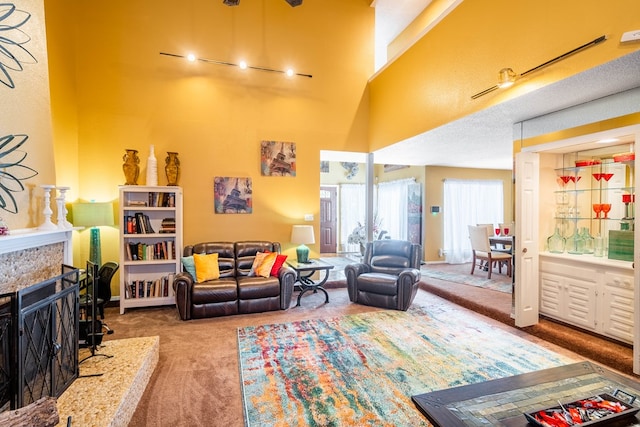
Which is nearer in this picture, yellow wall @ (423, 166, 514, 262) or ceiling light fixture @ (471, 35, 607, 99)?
ceiling light fixture @ (471, 35, 607, 99)

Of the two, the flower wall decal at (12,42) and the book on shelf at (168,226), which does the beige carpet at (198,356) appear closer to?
the book on shelf at (168,226)

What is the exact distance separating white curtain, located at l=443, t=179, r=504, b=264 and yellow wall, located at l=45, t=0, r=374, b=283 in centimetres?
305

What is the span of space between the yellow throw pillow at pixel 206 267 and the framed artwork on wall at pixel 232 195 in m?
0.95

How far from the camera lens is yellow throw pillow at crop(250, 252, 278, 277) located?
4.33m

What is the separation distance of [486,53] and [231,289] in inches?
158

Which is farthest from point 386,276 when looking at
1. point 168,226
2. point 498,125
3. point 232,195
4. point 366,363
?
point 168,226

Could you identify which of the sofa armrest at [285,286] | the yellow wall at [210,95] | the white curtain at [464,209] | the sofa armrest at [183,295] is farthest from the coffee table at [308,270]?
the white curtain at [464,209]

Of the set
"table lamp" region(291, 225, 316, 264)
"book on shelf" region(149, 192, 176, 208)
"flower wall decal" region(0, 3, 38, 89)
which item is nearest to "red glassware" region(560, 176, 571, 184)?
"table lamp" region(291, 225, 316, 264)

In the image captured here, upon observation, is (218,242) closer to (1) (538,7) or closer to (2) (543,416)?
(2) (543,416)

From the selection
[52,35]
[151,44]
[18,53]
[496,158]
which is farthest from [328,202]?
[18,53]

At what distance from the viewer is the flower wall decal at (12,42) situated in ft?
6.64

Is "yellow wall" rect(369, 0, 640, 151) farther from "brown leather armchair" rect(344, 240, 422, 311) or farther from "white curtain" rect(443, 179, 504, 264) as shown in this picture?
"white curtain" rect(443, 179, 504, 264)

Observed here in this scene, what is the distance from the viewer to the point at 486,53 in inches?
126

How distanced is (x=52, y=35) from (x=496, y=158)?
23.9 ft
